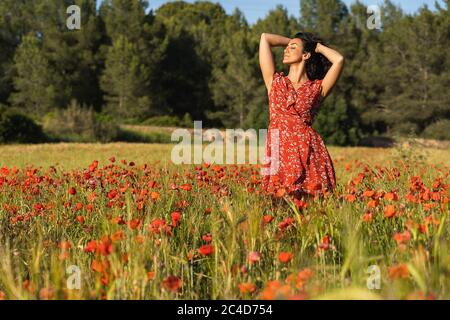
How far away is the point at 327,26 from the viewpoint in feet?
154

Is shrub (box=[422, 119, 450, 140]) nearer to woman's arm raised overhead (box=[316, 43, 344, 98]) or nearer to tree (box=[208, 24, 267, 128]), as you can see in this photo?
tree (box=[208, 24, 267, 128])

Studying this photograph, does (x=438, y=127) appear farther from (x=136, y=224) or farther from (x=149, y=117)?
(x=136, y=224)

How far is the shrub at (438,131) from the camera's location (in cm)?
3855

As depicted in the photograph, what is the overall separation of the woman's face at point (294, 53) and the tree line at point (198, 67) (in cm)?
2986

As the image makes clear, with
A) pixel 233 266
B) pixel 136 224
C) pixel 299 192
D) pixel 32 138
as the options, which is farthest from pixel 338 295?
pixel 32 138

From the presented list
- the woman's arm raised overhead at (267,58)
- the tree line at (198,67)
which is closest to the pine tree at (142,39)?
the tree line at (198,67)

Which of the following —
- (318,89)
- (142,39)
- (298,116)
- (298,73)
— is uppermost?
(142,39)

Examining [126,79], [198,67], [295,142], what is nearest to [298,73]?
[295,142]

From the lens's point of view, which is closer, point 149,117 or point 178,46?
point 149,117

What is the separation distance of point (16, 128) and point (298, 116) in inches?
899

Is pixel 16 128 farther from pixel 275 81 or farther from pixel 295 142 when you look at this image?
pixel 295 142

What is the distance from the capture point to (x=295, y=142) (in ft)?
13.4
